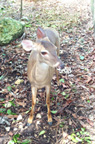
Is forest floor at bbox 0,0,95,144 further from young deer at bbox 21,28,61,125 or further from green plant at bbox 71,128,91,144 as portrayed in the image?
young deer at bbox 21,28,61,125

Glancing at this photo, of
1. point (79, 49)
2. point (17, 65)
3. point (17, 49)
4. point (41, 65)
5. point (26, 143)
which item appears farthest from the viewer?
point (79, 49)

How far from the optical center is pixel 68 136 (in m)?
3.25

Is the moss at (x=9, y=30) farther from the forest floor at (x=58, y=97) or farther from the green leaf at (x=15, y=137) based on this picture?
the green leaf at (x=15, y=137)

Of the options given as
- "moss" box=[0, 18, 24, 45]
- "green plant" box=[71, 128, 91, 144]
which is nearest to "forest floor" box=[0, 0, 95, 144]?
"green plant" box=[71, 128, 91, 144]

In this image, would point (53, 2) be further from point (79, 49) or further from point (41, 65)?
point (41, 65)

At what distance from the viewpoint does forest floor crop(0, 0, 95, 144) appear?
329 cm

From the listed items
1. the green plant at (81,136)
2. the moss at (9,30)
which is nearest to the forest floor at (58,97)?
the green plant at (81,136)

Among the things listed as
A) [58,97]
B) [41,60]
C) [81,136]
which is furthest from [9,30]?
[81,136]

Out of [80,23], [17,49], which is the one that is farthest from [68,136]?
[80,23]

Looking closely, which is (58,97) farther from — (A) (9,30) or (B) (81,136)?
(A) (9,30)

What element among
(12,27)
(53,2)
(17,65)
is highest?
(53,2)

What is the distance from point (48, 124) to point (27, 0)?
916 centimetres

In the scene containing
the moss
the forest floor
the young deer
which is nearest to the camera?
the young deer

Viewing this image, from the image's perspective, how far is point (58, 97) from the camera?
13.4 feet
